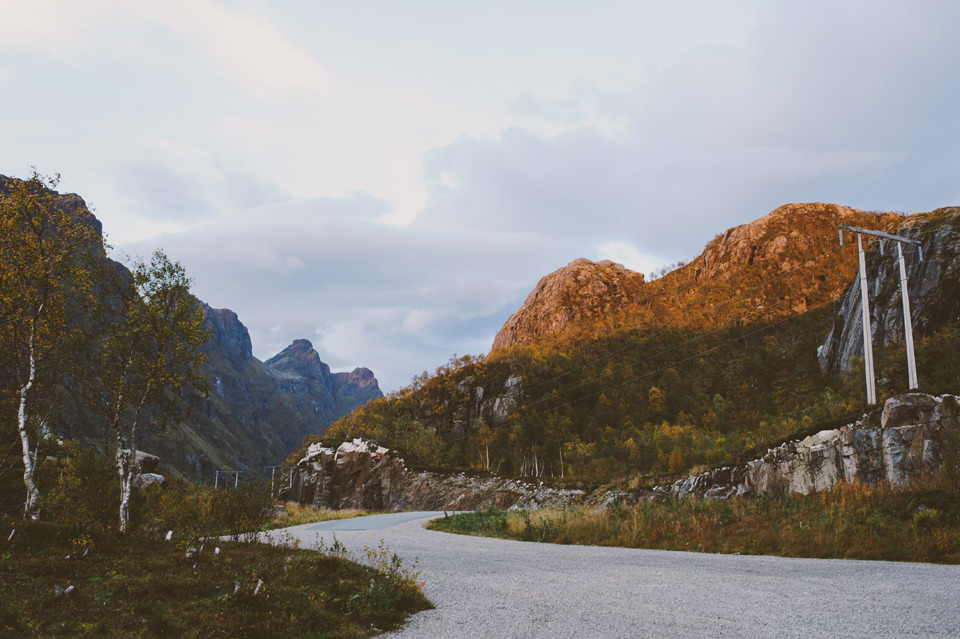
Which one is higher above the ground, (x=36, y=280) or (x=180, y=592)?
(x=36, y=280)

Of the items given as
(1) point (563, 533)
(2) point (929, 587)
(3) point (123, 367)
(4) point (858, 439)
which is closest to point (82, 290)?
(3) point (123, 367)

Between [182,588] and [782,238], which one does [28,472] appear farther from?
[782,238]

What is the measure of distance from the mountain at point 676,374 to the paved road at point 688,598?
14.3 meters

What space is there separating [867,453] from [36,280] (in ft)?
78.2

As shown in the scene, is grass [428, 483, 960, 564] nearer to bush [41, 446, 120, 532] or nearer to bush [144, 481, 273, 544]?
bush [144, 481, 273, 544]

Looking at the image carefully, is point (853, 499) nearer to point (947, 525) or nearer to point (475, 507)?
point (947, 525)

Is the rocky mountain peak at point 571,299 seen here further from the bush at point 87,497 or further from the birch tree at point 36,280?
the bush at point 87,497

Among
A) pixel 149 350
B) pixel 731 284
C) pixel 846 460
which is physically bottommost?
pixel 846 460

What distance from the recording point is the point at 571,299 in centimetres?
12788

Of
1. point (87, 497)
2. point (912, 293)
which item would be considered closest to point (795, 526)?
point (87, 497)

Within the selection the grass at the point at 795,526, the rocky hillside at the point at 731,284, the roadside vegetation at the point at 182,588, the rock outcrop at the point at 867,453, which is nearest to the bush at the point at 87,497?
the roadside vegetation at the point at 182,588

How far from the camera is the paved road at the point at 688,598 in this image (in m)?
4.98

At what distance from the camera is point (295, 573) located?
7.34m

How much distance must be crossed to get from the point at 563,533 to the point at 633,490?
26.3 feet
